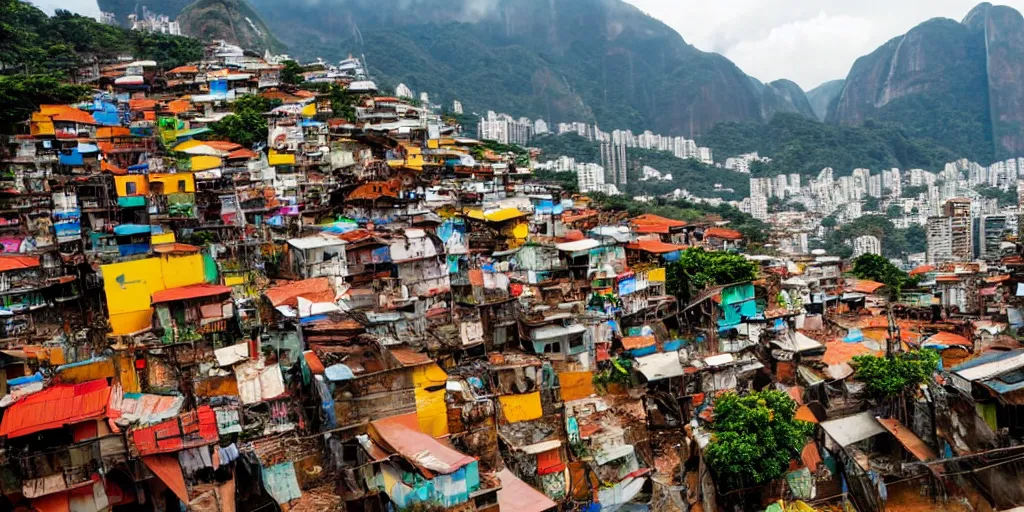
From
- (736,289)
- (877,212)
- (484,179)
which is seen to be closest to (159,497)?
(736,289)

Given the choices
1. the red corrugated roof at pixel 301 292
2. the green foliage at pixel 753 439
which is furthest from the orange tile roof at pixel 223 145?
the green foliage at pixel 753 439

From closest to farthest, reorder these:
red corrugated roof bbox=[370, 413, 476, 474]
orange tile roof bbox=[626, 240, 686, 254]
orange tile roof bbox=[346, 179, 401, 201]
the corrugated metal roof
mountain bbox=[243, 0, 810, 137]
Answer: red corrugated roof bbox=[370, 413, 476, 474] < the corrugated metal roof < orange tile roof bbox=[346, 179, 401, 201] < orange tile roof bbox=[626, 240, 686, 254] < mountain bbox=[243, 0, 810, 137]

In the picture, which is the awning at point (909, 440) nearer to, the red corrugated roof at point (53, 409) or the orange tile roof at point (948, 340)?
the orange tile roof at point (948, 340)

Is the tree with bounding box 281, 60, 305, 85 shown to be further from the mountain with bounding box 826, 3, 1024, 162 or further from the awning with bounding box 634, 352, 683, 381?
the mountain with bounding box 826, 3, 1024, 162

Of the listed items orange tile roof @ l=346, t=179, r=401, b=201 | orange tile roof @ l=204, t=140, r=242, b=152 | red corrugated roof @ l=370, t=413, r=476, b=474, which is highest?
orange tile roof @ l=204, t=140, r=242, b=152

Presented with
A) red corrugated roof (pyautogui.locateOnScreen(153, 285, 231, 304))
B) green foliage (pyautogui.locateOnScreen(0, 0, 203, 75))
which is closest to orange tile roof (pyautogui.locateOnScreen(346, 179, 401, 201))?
red corrugated roof (pyautogui.locateOnScreen(153, 285, 231, 304))

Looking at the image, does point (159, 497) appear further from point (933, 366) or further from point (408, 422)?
point (933, 366)
